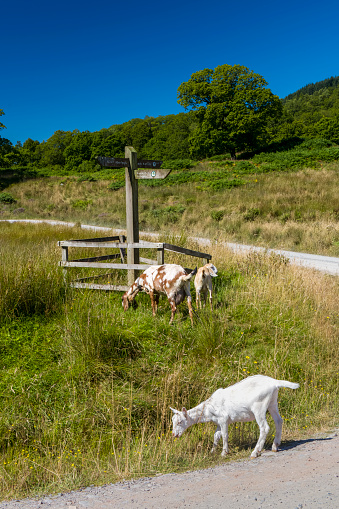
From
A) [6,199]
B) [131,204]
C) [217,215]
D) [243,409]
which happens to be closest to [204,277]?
[131,204]

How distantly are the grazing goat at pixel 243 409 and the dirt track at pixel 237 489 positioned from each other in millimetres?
264

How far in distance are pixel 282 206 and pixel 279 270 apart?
1220 centimetres

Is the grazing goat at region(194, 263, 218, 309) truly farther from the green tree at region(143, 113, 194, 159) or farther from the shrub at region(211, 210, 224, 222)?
the green tree at region(143, 113, 194, 159)

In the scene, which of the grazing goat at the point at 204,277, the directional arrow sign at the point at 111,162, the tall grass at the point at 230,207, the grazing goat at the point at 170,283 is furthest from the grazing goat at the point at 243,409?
the tall grass at the point at 230,207

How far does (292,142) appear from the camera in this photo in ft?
155

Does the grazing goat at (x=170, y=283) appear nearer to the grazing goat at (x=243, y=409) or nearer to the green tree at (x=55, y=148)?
the grazing goat at (x=243, y=409)

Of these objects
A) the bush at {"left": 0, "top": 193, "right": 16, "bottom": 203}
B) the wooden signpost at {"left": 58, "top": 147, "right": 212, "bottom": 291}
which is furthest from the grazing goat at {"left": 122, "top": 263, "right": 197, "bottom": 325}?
the bush at {"left": 0, "top": 193, "right": 16, "bottom": 203}

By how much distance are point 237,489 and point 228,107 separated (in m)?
55.1

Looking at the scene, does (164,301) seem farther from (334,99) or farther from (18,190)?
(334,99)

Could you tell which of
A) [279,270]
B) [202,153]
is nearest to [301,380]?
[279,270]

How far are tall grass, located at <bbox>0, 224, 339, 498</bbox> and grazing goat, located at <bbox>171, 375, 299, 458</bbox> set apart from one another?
0.31 meters

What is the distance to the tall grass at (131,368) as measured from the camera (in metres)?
3.92

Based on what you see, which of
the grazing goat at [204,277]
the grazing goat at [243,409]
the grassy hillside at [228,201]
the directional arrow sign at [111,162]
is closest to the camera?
the grazing goat at [243,409]

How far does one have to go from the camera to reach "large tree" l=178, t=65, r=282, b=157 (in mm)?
51312
